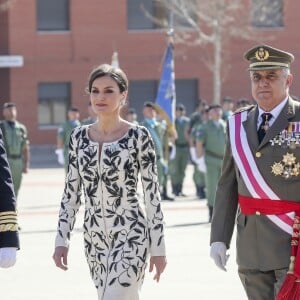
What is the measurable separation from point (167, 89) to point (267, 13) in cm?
1963

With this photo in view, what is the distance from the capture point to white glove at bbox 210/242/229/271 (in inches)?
250

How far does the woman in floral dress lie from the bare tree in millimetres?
33046

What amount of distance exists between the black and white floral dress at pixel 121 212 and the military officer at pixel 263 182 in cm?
42

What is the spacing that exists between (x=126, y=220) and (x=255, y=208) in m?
0.80

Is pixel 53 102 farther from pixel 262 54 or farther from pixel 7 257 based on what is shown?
pixel 7 257

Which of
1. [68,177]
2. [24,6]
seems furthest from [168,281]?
[24,6]

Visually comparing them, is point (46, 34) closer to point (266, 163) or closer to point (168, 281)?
point (168, 281)

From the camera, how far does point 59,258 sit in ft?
22.0

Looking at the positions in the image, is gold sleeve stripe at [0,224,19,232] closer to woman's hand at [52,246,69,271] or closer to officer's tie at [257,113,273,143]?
woman's hand at [52,246,69,271]

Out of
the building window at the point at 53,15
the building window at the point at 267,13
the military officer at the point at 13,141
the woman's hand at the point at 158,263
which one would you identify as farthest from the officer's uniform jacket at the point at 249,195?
the building window at the point at 53,15

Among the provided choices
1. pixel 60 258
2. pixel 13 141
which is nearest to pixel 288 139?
pixel 60 258

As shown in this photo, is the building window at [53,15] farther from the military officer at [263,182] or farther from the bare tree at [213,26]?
the military officer at [263,182]

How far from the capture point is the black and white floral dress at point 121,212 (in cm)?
659

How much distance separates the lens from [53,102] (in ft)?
138
